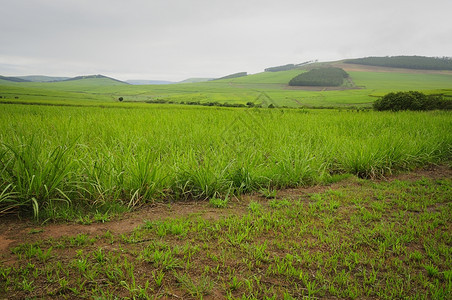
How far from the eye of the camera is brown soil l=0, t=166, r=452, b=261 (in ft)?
7.11

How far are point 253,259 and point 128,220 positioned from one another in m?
1.56

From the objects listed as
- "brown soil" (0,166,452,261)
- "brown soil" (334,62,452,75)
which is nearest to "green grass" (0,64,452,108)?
"brown soil" (334,62,452,75)

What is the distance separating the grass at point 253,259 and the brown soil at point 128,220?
0.10 metres

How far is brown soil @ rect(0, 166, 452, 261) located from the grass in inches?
4.0

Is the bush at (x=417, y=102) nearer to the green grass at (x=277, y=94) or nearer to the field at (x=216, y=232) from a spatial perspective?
the green grass at (x=277, y=94)

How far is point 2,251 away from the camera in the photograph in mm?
1903

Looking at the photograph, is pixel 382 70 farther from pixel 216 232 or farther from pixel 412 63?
pixel 216 232

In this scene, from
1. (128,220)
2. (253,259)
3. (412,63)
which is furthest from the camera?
(412,63)

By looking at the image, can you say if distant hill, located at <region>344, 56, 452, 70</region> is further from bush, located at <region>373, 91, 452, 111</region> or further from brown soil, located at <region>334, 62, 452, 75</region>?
bush, located at <region>373, 91, 452, 111</region>

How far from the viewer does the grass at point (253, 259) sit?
5.21 ft

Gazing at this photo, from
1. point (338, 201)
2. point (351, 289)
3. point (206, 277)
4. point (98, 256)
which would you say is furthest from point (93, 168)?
point (338, 201)

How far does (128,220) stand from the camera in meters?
2.63

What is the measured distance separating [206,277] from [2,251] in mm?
1786

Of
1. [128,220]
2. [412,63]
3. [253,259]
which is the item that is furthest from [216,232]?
[412,63]
